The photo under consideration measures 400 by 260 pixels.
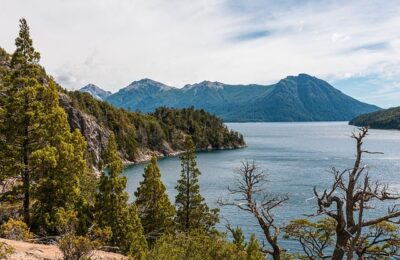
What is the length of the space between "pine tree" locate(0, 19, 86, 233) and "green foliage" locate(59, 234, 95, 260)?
12.5 meters

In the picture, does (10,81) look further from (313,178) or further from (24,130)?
(313,178)

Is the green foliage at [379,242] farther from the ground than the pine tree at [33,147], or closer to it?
closer to it

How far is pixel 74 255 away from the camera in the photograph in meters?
17.1

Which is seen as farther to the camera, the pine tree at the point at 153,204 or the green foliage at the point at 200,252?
the pine tree at the point at 153,204

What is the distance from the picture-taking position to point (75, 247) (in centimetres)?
1694

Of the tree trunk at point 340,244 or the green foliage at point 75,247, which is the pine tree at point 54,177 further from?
the tree trunk at point 340,244

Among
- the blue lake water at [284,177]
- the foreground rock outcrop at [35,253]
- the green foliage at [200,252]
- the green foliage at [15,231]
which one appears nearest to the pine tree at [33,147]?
the green foliage at [15,231]

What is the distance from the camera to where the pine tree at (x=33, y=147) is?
94.1 ft

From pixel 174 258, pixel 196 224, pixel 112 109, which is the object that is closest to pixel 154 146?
pixel 112 109

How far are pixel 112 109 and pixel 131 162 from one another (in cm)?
3895

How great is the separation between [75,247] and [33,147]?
15.2 m

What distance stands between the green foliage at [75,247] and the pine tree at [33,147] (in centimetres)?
1254

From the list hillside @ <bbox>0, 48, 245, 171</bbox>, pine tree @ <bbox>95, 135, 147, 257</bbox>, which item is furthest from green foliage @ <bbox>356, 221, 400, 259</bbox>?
hillside @ <bbox>0, 48, 245, 171</bbox>

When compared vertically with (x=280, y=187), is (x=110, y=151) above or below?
above
